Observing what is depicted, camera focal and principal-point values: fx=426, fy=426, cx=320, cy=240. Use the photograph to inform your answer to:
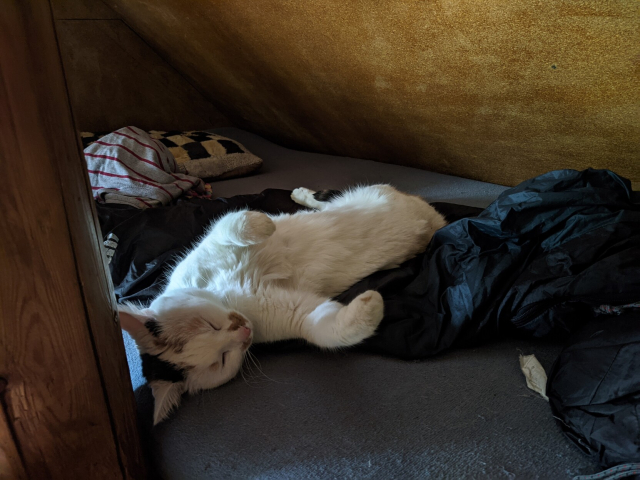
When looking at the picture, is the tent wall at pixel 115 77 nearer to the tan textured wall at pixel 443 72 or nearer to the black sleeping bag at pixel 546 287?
the tan textured wall at pixel 443 72

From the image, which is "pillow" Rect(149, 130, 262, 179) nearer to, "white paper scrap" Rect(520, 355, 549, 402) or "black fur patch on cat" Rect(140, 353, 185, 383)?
"black fur patch on cat" Rect(140, 353, 185, 383)

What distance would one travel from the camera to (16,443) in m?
0.78

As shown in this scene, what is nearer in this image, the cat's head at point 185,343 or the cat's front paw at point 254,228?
the cat's head at point 185,343

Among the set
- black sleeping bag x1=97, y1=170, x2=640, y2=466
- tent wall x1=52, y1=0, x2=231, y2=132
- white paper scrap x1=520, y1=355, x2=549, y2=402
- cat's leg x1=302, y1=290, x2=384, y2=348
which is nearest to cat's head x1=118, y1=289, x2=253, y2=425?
cat's leg x1=302, y1=290, x2=384, y2=348

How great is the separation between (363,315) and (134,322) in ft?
1.98

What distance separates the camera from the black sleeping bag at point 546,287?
921 mm

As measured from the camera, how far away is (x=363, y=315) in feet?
3.76

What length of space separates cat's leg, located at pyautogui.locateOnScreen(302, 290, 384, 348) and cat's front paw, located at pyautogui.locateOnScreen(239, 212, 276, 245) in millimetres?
297

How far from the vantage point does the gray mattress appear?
36.9 inches

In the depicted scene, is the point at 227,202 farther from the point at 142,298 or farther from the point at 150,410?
the point at 150,410

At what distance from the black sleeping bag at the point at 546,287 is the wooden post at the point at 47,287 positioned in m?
0.74

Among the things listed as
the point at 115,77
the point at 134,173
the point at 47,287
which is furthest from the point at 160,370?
the point at 115,77

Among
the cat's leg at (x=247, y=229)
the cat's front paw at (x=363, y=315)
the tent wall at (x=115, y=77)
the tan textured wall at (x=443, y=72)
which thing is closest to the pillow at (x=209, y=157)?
the tan textured wall at (x=443, y=72)

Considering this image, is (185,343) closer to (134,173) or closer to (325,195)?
(325,195)
